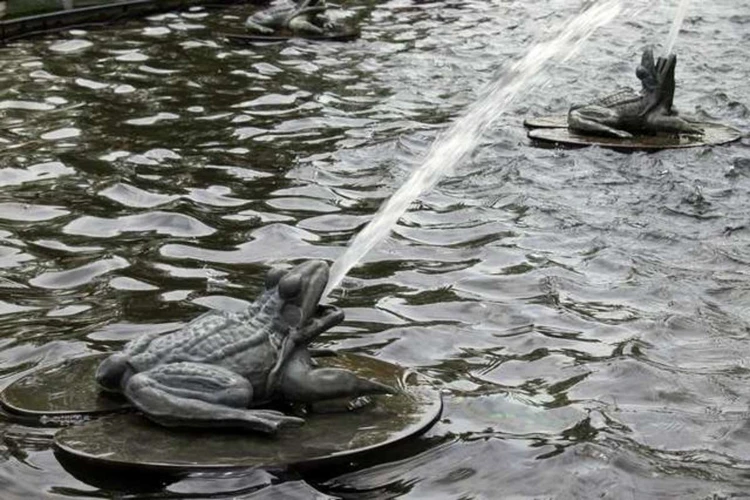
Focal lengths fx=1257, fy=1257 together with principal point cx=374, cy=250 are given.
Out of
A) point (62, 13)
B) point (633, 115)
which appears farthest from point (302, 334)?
point (62, 13)

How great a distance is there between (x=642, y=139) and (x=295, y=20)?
7729 millimetres

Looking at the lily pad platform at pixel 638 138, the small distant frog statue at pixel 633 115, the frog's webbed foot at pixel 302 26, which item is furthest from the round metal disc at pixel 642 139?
the frog's webbed foot at pixel 302 26

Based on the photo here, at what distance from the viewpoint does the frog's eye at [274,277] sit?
256 inches

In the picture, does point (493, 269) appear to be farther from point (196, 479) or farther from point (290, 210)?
point (196, 479)

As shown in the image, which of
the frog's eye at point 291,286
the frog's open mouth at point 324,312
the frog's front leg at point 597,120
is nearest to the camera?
the frog's eye at point 291,286

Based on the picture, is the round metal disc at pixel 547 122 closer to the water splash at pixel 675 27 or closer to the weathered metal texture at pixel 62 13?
the water splash at pixel 675 27

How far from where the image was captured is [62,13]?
19375mm

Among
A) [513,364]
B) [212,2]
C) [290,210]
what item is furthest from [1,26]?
[513,364]

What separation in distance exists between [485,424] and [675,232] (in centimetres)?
438

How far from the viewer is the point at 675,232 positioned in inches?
411

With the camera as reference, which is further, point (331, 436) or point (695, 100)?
point (695, 100)

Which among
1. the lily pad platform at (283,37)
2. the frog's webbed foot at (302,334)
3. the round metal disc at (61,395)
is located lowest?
the lily pad platform at (283,37)

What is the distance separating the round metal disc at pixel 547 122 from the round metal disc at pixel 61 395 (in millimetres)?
7763

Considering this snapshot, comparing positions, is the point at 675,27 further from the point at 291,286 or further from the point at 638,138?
the point at 291,286
